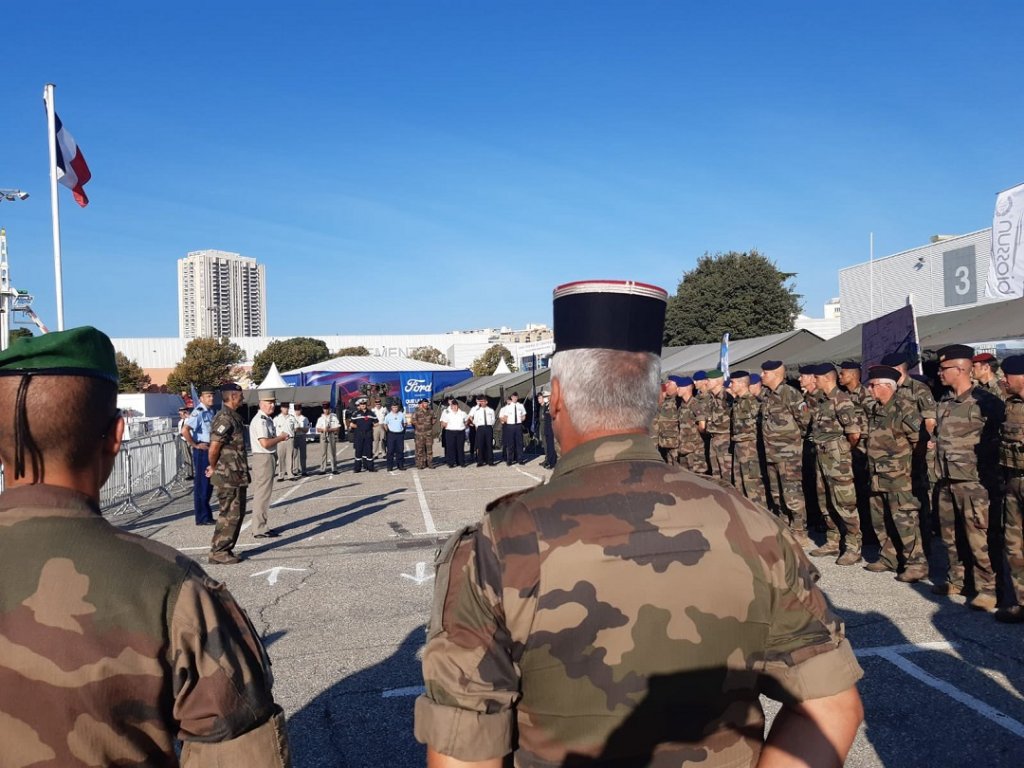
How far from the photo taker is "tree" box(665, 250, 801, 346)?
39.8 metres

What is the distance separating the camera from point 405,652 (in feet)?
17.9

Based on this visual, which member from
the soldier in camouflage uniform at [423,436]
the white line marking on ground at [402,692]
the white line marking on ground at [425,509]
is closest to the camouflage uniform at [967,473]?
the white line marking on ground at [402,692]

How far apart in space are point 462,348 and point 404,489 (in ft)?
297

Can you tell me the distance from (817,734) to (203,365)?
211 ft

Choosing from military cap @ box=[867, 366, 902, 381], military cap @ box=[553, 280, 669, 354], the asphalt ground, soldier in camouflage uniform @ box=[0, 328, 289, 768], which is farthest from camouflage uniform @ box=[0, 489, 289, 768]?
military cap @ box=[867, 366, 902, 381]

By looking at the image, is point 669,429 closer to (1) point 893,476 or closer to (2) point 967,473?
(1) point 893,476

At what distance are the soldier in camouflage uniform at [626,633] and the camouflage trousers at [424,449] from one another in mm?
18980

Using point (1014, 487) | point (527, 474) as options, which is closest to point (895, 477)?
point (1014, 487)

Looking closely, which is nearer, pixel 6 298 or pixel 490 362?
pixel 6 298

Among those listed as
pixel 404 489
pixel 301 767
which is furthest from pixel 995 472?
pixel 404 489

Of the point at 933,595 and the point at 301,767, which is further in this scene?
the point at 933,595

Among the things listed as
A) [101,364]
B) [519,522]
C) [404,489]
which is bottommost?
[404,489]

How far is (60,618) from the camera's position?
58.1 inches

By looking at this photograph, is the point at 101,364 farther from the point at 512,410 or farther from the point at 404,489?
the point at 512,410
